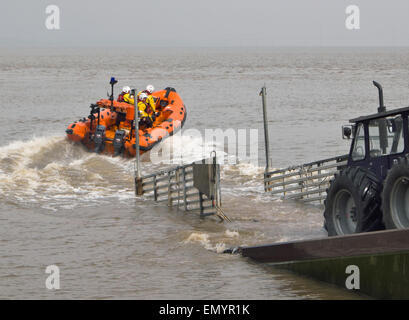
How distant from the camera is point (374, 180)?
970 cm

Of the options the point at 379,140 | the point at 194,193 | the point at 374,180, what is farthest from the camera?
the point at 194,193

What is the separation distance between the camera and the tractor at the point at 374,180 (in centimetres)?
901

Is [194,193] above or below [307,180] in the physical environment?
below

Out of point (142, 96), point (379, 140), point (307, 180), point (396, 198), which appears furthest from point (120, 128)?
point (396, 198)

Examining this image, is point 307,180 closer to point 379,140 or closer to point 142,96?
point 379,140

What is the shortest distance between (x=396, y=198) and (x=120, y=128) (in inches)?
744

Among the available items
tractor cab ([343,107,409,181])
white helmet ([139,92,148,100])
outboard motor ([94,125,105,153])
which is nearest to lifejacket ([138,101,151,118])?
white helmet ([139,92,148,100])

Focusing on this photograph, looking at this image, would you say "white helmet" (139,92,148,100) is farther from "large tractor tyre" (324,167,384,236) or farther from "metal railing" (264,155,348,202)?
"large tractor tyre" (324,167,384,236)

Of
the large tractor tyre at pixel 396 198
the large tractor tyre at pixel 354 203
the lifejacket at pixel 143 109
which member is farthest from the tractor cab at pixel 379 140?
the lifejacket at pixel 143 109

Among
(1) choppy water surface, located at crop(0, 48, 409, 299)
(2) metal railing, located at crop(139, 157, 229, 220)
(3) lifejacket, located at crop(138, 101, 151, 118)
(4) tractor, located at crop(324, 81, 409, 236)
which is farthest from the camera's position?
(3) lifejacket, located at crop(138, 101, 151, 118)

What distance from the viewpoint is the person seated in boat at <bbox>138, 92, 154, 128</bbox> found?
89.0ft

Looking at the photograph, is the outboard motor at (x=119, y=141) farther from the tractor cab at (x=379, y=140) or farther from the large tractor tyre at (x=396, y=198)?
the large tractor tyre at (x=396, y=198)

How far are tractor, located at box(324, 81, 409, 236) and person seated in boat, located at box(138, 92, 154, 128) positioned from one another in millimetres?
16700

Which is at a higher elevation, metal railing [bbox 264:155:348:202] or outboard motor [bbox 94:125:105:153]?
outboard motor [bbox 94:125:105:153]
